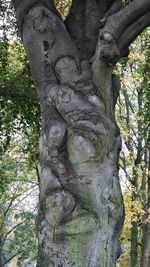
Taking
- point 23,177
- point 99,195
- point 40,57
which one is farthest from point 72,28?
point 23,177

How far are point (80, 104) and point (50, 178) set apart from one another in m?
0.72

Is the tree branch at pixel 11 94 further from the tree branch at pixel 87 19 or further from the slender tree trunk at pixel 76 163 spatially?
the slender tree trunk at pixel 76 163

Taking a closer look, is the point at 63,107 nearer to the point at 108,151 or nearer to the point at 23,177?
the point at 108,151

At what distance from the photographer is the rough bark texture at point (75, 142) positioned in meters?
3.12

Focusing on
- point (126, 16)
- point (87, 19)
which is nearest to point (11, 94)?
point (87, 19)

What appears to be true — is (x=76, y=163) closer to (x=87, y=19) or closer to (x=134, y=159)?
(x=87, y=19)

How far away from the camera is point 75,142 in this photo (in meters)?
3.41

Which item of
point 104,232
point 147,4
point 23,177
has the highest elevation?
point 23,177

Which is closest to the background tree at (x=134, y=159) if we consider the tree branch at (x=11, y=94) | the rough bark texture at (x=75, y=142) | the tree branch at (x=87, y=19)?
the tree branch at (x=11, y=94)

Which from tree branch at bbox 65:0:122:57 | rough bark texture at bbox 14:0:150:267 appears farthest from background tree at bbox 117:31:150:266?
rough bark texture at bbox 14:0:150:267

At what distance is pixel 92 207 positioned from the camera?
319 cm

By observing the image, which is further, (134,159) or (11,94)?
(134,159)

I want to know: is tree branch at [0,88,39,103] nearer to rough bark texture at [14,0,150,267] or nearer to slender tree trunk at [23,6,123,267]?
rough bark texture at [14,0,150,267]

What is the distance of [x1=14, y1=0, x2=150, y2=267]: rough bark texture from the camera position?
3125 millimetres
